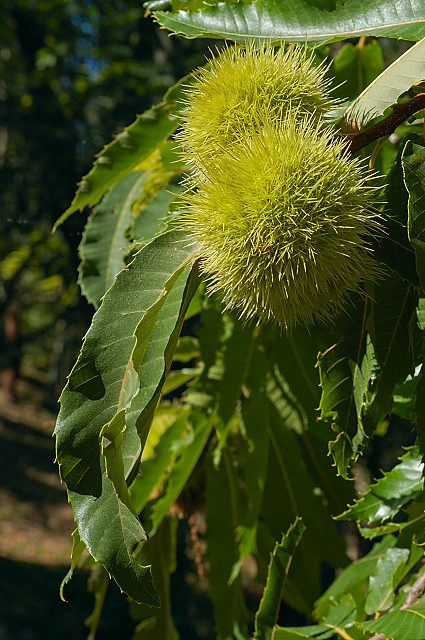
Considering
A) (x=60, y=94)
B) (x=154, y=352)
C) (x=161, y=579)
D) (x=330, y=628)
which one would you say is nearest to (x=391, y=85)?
(x=154, y=352)

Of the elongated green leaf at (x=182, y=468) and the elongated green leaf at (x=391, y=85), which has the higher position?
the elongated green leaf at (x=391, y=85)

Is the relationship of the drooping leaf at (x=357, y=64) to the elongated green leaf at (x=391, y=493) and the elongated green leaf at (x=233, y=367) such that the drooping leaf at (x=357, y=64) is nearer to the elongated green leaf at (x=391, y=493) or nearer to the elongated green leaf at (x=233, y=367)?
the elongated green leaf at (x=233, y=367)

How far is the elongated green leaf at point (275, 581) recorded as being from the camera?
1.07 metres

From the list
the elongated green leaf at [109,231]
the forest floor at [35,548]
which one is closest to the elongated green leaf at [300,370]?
the elongated green leaf at [109,231]

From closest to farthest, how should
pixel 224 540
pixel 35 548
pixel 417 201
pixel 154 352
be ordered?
pixel 417 201 < pixel 154 352 < pixel 224 540 < pixel 35 548

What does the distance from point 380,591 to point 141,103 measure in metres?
5.91

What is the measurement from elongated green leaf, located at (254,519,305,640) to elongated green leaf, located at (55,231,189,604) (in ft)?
1.33

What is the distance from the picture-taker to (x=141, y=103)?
6414mm

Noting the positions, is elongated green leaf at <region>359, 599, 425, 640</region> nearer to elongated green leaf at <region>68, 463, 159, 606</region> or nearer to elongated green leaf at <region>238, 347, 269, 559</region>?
elongated green leaf at <region>68, 463, 159, 606</region>

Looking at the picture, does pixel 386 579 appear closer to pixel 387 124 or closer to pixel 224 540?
pixel 224 540

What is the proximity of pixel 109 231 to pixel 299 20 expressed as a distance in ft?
2.31

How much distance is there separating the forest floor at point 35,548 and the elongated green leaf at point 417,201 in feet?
20.1

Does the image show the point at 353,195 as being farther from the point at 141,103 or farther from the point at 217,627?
the point at 141,103

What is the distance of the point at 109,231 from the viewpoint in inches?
56.9
